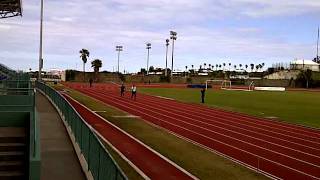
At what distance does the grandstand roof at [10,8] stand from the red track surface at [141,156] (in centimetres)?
1578

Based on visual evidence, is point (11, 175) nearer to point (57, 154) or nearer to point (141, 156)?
point (57, 154)

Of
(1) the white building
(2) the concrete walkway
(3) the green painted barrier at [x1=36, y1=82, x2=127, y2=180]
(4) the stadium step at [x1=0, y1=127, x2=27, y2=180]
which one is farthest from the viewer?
(1) the white building

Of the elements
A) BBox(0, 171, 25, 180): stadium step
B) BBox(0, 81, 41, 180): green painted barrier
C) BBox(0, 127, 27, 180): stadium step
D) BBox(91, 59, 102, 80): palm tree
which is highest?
BBox(91, 59, 102, 80): palm tree

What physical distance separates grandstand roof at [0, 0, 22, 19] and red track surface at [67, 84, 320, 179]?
12201 millimetres

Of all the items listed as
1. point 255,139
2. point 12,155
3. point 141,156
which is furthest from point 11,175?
point 255,139

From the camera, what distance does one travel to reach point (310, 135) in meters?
23.8

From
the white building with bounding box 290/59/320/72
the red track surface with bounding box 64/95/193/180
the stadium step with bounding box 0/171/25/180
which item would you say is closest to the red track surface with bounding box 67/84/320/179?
the red track surface with bounding box 64/95/193/180

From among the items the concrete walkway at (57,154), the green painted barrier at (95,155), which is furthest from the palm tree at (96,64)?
the green painted barrier at (95,155)

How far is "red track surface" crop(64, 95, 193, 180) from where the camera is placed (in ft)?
45.7

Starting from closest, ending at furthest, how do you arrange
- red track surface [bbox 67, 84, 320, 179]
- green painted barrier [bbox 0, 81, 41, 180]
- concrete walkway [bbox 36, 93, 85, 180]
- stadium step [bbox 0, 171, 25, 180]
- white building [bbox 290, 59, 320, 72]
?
green painted barrier [bbox 0, 81, 41, 180]
stadium step [bbox 0, 171, 25, 180]
concrete walkway [bbox 36, 93, 85, 180]
red track surface [bbox 67, 84, 320, 179]
white building [bbox 290, 59, 320, 72]

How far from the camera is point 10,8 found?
38.3 m

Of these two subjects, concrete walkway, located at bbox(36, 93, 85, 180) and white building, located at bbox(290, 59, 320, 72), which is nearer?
concrete walkway, located at bbox(36, 93, 85, 180)

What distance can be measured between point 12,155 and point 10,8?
28.8 metres

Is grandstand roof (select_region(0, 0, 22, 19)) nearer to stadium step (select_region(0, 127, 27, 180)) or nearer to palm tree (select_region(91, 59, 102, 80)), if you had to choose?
stadium step (select_region(0, 127, 27, 180))
